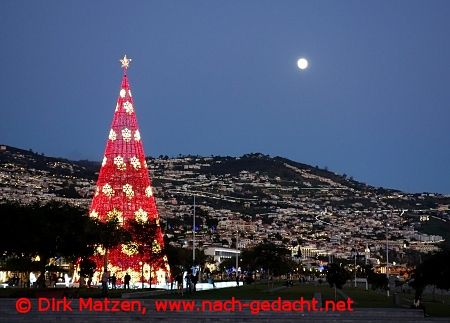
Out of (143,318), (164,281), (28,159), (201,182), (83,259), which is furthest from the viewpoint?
(201,182)

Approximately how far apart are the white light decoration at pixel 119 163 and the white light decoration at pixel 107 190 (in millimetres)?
1524

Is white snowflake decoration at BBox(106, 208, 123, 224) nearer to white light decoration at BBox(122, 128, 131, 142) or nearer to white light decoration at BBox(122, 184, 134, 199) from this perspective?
white light decoration at BBox(122, 184, 134, 199)

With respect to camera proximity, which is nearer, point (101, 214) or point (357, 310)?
point (357, 310)

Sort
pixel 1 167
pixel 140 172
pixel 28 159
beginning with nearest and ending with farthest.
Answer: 1. pixel 140 172
2. pixel 1 167
3. pixel 28 159

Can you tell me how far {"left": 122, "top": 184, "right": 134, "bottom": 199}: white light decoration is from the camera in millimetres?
50178

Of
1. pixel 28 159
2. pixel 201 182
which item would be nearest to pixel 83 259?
pixel 28 159

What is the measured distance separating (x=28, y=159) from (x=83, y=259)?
385 feet

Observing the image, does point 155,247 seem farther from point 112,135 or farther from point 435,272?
point 435,272

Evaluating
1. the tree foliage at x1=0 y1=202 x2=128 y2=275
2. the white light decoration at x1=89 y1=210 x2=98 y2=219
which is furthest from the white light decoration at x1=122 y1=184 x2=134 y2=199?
the tree foliage at x1=0 y1=202 x2=128 y2=275

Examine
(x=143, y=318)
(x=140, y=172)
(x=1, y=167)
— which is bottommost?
(x=143, y=318)

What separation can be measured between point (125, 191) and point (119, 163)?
2.04 metres

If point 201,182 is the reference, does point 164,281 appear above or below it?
below

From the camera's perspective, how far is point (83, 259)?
A: 46250 mm

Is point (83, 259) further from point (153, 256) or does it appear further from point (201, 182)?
point (201, 182)
